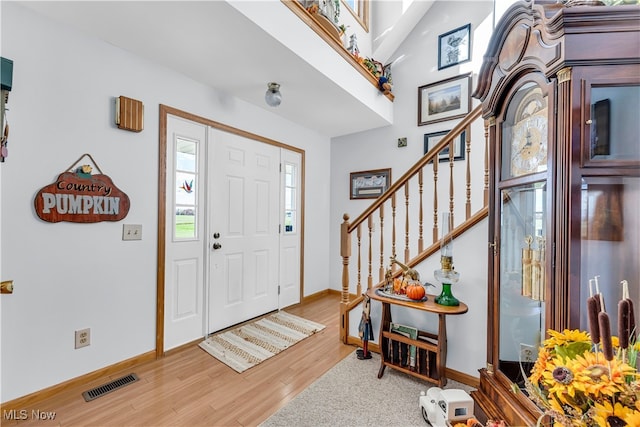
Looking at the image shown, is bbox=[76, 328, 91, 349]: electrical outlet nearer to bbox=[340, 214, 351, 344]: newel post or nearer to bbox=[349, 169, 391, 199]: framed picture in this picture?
bbox=[340, 214, 351, 344]: newel post

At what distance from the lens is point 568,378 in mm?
655

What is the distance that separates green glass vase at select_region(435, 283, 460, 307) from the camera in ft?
6.15

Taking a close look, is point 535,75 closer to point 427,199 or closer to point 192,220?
point 427,199

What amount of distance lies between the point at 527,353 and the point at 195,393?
6.53ft

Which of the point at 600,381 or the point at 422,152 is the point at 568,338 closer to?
the point at 600,381

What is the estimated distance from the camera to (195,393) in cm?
191

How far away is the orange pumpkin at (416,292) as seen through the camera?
1.98 m

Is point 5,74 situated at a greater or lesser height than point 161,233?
greater

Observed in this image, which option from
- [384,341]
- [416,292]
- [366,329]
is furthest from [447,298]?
[366,329]

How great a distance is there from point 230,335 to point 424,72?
3686mm

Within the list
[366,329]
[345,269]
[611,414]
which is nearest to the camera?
[611,414]

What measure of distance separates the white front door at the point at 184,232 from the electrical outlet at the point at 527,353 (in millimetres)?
2462

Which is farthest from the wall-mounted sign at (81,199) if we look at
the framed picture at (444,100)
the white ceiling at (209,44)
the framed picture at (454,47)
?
the framed picture at (454,47)

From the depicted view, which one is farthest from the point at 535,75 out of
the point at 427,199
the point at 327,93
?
the point at 427,199
